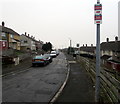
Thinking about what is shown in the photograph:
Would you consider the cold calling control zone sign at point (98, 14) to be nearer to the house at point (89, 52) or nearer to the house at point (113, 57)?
the house at point (113, 57)

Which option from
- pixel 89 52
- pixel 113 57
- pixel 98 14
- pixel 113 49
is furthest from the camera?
pixel 89 52

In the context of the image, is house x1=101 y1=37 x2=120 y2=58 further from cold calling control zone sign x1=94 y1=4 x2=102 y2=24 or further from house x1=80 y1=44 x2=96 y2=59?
cold calling control zone sign x1=94 y1=4 x2=102 y2=24

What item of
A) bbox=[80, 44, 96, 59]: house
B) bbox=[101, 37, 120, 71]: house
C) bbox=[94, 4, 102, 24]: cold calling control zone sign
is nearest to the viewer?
bbox=[94, 4, 102, 24]: cold calling control zone sign

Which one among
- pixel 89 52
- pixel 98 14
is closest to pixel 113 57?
pixel 98 14

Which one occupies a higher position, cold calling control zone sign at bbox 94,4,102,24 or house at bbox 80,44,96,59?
cold calling control zone sign at bbox 94,4,102,24

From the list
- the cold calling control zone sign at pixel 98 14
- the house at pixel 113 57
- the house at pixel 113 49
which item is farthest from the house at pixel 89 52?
the cold calling control zone sign at pixel 98 14

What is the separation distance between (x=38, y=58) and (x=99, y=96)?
14.2m

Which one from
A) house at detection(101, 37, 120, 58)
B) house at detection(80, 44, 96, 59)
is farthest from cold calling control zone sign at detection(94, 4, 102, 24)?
house at detection(80, 44, 96, 59)

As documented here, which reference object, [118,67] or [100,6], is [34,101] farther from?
[118,67]

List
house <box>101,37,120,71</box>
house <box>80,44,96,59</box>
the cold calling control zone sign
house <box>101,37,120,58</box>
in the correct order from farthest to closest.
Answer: house <box>80,44,96,59</box> → house <box>101,37,120,58</box> → house <box>101,37,120,71</box> → the cold calling control zone sign

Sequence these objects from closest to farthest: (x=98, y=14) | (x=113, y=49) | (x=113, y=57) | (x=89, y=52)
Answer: (x=98, y=14)
(x=113, y=57)
(x=113, y=49)
(x=89, y=52)

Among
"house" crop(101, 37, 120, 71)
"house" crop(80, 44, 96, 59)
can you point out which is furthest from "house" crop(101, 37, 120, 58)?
"house" crop(80, 44, 96, 59)

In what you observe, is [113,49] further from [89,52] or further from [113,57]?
[89,52]

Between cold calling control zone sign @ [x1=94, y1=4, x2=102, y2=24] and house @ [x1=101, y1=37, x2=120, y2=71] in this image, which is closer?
cold calling control zone sign @ [x1=94, y1=4, x2=102, y2=24]
